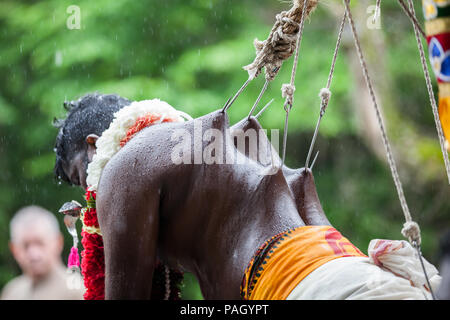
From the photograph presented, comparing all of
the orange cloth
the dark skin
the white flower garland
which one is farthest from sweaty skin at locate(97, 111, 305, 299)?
the orange cloth

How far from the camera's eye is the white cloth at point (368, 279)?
1.47 m

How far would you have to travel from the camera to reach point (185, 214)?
1801 millimetres

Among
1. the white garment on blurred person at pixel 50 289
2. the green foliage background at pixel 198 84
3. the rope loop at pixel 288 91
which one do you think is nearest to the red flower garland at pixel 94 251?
the rope loop at pixel 288 91

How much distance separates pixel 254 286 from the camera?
5.41 feet

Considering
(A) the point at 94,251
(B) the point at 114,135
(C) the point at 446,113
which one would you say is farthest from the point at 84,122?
(C) the point at 446,113

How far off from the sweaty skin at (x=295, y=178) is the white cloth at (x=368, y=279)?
351 millimetres

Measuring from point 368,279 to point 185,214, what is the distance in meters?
0.55

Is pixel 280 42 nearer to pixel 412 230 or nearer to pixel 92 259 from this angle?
pixel 412 230

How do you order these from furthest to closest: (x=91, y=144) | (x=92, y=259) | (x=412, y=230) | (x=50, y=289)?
(x=50, y=289), (x=91, y=144), (x=92, y=259), (x=412, y=230)

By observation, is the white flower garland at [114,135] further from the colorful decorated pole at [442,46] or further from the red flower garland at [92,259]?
the colorful decorated pole at [442,46]

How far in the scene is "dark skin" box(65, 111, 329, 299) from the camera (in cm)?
174

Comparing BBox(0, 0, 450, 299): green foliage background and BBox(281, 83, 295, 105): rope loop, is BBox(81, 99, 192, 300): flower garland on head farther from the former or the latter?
BBox(0, 0, 450, 299): green foliage background

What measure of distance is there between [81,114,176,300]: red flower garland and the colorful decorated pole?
0.96 meters
